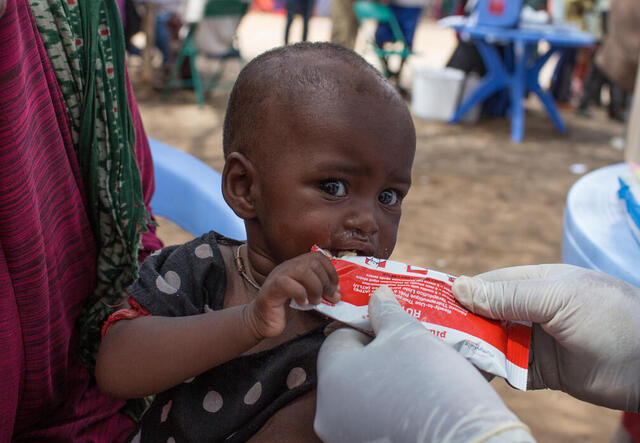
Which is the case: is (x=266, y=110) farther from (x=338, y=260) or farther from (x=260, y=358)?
(x=260, y=358)

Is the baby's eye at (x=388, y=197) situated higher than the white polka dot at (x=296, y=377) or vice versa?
the baby's eye at (x=388, y=197)

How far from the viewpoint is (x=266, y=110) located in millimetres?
1069

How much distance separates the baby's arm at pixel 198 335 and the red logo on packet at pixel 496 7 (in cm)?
528

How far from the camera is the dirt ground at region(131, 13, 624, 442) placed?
7.57ft

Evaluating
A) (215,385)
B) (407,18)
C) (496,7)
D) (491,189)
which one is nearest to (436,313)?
(215,385)

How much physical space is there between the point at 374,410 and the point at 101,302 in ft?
1.91

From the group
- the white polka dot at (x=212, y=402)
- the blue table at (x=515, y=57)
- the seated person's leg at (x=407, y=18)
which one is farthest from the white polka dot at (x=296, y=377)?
the seated person's leg at (x=407, y=18)

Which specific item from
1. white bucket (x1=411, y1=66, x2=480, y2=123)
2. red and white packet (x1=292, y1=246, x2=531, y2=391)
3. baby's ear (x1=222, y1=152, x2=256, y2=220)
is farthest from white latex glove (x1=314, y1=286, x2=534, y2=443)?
white bucket (x1=411, y1=66, x2=480, y2=123)

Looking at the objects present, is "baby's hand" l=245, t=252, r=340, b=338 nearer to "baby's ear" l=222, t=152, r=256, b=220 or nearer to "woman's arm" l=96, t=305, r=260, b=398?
"woman's arm" l=96, t=305, r=260, b=398

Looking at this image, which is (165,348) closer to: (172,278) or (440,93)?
(172,278)

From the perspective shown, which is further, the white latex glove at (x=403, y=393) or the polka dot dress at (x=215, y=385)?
the polka dot dress at (x=215, y=385)

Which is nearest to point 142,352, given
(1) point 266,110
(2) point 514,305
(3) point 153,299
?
(3) point 153,299

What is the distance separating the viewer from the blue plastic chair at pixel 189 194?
1646 mm

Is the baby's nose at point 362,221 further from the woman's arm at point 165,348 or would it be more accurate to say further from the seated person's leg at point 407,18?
the seated person's leg at point 407,18
